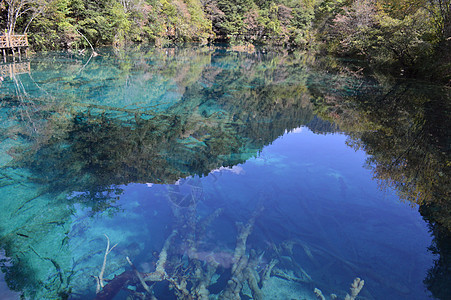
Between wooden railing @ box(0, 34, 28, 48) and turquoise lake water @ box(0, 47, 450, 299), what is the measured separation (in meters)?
9.67

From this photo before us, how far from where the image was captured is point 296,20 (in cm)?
4725

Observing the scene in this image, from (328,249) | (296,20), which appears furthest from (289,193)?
(296,20)

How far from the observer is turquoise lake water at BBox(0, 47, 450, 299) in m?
3.35

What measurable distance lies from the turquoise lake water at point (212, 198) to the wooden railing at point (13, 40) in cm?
967

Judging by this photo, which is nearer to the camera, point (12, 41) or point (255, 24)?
point (12, 41)

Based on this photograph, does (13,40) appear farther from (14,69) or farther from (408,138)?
(408,138)

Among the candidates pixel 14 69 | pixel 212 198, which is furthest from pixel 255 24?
pixel 212 198

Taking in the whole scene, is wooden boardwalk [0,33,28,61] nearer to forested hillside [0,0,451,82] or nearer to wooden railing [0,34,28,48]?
wooden railing [0,34,28,48]

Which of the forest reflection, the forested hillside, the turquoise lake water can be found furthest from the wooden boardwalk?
the forest reflection

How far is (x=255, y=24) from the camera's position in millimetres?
46281

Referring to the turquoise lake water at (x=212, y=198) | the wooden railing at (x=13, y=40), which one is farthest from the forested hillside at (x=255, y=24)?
the turquoise lake water at (x=212, y=198)

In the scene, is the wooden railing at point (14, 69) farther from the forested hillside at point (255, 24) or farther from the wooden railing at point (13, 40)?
the forested hillside at point (255, 24)

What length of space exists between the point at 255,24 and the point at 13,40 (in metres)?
36.6

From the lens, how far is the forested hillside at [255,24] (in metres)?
17.4
